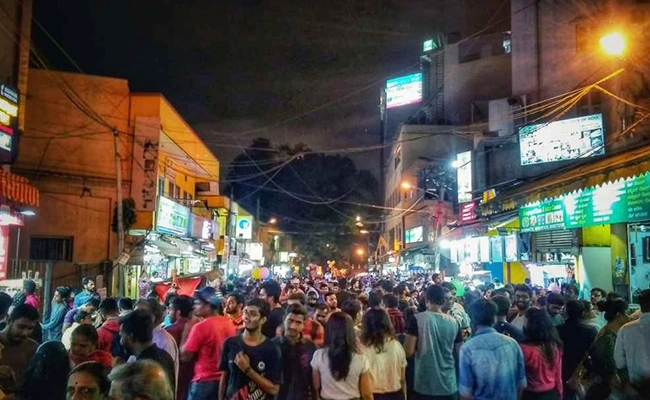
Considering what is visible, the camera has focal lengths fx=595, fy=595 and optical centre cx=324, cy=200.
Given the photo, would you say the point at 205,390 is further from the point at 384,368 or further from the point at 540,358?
the point at 540,358

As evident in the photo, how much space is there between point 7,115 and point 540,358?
46.3ft

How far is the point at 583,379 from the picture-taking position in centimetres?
619

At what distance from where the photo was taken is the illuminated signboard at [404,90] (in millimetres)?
61250

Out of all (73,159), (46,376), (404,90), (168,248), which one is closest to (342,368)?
(46,376)

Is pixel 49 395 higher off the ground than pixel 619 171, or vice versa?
pixel 619 171

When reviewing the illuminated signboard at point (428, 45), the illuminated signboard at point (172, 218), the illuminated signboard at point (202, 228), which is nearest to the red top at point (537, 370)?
the illuminated signboard at point (172, 218)

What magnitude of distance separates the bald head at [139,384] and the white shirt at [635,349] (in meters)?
4.50

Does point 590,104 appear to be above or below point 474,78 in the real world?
below

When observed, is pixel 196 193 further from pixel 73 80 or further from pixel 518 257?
pixel 518 257

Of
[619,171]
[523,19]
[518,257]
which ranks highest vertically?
[523,19]

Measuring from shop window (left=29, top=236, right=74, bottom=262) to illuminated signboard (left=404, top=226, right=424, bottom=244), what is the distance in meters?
24.0

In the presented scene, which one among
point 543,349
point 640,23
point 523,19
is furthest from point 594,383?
point 523,19

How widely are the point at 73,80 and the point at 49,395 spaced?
1911cm

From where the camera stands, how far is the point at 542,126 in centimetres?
2019
